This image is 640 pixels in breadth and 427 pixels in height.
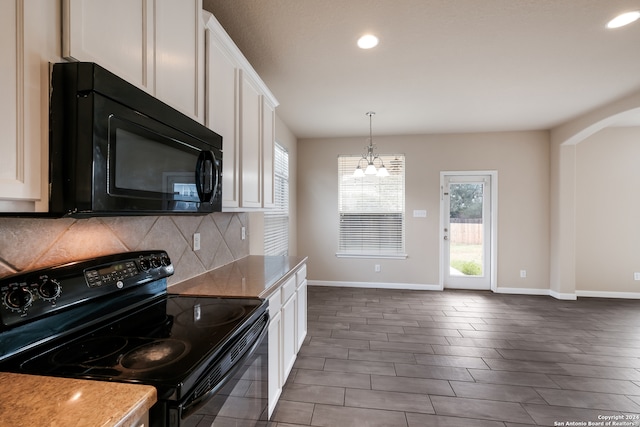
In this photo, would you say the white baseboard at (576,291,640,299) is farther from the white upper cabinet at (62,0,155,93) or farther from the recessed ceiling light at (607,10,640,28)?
the white upper cabinet at (62,0,155,93)

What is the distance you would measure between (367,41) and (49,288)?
2393 mm

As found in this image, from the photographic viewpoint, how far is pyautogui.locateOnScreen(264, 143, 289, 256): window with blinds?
3754 millimetres

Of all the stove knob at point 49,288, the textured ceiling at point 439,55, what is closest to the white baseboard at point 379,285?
the textured ceiling at point 439,55

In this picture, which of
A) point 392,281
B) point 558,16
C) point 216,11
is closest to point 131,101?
Answer: point 216,11

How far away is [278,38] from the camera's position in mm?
2227

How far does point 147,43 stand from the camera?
1115mm

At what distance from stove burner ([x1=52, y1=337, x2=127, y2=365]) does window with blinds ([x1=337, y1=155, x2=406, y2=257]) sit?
14.3 feet

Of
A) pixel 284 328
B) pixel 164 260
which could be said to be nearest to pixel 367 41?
pixel 164 260

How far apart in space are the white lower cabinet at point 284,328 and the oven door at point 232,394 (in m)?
0.22

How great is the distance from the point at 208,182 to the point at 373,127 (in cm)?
373

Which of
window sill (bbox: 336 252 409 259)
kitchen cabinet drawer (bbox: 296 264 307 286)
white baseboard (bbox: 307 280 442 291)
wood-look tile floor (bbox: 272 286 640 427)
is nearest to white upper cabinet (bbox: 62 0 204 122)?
kitchen cabinet drawer (bbox: 296 264 307 286)

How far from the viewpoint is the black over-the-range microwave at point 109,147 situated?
79 centimetres

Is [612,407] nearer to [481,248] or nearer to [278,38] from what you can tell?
[481,248]

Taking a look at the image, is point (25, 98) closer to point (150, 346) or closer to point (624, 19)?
point (150, 346)
